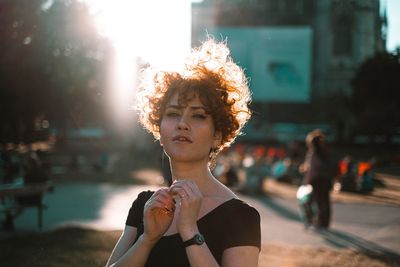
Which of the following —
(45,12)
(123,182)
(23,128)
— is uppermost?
(45,12)

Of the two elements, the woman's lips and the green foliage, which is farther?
the green foliage

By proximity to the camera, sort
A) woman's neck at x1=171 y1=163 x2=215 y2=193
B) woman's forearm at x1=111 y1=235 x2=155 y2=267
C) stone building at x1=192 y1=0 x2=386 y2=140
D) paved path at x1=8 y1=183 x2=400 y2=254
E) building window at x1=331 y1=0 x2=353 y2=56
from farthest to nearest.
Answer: building window at x1=331 y1=0 x2=353 y2=56, stone building at x1=192 y1=0 x2=386 y2=140, paved path at x1=8 y1=183 x2=400 y2=254, woman's neck at x1=171 y1=163 x2=215 y2=193, woman's forearm at x1=111 y1=235 x2=155 y2=267

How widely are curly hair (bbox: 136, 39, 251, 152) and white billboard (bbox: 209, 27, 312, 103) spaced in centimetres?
5707

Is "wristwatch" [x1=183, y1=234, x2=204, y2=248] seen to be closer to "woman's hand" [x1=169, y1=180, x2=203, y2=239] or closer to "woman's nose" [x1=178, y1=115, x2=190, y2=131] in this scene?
"woman's hand" [x1=169, y1=180, x2=203, y2=239]

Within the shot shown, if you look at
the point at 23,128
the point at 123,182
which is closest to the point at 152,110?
the point at 123,182

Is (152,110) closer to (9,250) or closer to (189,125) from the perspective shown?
(189,125)

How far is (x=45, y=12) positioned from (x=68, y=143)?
29407 millimetres

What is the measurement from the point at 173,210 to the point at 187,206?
10cm

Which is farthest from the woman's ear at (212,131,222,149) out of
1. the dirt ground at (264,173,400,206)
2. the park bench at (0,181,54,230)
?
the dirt ground at (264,173,400,206)

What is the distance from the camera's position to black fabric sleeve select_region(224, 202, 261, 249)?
237 cm

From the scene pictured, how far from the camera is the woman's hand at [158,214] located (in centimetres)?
232

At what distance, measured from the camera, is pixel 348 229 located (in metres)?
12.1

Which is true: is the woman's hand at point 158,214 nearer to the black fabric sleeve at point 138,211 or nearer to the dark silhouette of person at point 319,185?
the black fabric sleeve at point 138,211

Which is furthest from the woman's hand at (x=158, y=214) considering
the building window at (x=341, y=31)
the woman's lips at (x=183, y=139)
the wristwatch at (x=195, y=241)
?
the building window at (x=341, y=31)
